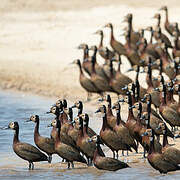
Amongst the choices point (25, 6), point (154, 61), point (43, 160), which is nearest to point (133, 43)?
point (154, 61)

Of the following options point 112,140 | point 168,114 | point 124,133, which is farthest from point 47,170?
point 168,114

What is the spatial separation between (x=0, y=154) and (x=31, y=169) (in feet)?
4.52

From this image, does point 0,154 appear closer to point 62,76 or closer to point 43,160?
point 43,160

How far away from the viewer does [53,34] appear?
3005cm

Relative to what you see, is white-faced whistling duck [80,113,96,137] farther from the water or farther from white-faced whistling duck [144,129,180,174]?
white-faced whistling duck [144,129,180,174]

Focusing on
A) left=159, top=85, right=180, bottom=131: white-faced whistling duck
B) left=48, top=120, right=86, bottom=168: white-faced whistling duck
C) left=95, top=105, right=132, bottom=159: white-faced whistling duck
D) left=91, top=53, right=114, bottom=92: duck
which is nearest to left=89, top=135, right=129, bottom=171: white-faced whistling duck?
left=48, top=120, right=86, bottom=168: white-faced whistling duck

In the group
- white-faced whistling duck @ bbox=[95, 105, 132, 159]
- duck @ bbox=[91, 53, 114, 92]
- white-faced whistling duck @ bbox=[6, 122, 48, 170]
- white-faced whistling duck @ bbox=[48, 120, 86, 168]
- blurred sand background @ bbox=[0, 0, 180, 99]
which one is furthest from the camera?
blurred sand background @ bbox=[0, 0, 180, 99]

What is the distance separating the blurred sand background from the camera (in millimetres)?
24281

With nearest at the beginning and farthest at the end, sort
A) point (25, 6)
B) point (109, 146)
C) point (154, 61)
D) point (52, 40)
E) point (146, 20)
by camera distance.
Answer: point (109, 146), point (154, 61), point (52, 40), point (146, 20), point (25, 6)

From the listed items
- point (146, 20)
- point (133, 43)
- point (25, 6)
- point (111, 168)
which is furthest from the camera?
point (25, 6)

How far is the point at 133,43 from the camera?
Answer: 79.7 ft

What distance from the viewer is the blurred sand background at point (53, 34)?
24281mm

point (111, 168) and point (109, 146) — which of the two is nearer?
point (111, 168)

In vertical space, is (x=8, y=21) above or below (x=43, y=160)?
above
